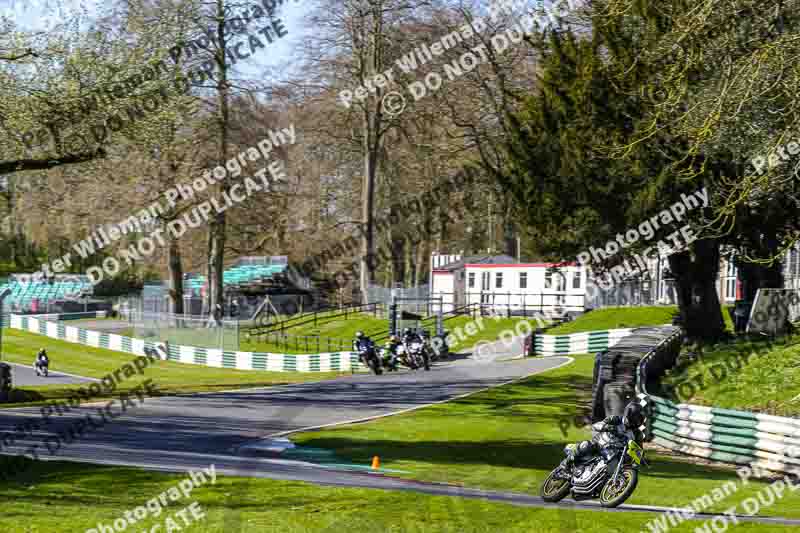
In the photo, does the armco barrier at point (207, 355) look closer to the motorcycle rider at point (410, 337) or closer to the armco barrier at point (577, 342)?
the motorcycle rider at point (410, 337)

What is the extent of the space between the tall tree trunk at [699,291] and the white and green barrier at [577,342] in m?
7.02

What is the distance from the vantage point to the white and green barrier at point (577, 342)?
3494 centimetres

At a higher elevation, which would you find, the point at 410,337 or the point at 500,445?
the point at 410,337

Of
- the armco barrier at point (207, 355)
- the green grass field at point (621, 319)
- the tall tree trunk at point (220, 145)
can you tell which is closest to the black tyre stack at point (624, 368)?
the green grass field at point (621, 319)

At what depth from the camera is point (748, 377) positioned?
19.5m

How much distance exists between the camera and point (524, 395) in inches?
1009

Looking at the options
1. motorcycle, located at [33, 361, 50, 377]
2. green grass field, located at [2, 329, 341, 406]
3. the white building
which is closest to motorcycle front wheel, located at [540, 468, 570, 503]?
green grass field, located at [2, 329, 341, 406]

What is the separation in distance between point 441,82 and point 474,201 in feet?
45.6

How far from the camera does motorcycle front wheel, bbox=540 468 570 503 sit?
10430mm

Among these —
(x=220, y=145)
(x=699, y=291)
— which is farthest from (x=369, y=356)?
(x=220, y=145)

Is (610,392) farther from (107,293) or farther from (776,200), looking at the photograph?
(107,293)

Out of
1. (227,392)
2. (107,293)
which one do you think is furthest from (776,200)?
(107,293)

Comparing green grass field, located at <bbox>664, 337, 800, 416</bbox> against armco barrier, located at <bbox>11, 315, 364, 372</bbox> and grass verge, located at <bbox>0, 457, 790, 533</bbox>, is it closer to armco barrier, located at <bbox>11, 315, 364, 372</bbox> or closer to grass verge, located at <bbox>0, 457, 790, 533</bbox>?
grass verge, located at <bbox>0, 457, 790, 533</bbox>

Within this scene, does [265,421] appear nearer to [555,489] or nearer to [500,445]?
[500,445]
